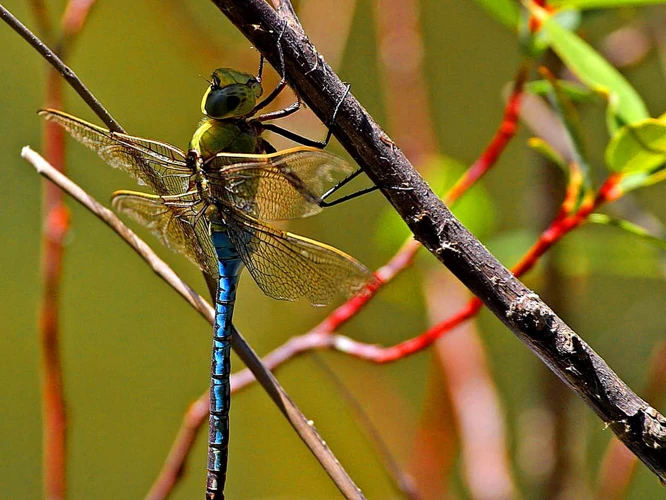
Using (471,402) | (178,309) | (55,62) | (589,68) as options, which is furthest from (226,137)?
(178,309)

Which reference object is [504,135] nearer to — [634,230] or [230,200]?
[634,230]

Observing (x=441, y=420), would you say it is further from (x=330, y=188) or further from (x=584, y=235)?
(x=330, y=188)

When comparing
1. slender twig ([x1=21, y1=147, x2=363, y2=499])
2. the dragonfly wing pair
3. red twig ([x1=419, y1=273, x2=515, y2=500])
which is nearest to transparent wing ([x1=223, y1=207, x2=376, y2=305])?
the dragonfly wing pair

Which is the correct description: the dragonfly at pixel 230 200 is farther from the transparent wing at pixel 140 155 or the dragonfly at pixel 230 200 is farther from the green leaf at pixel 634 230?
the green leaf at pixel 634 230

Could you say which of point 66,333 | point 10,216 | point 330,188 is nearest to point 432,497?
point 330,188

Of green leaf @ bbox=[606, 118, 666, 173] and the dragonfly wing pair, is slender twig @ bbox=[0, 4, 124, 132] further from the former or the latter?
green leaf @ bbox=[606, 118, 666, 173]
